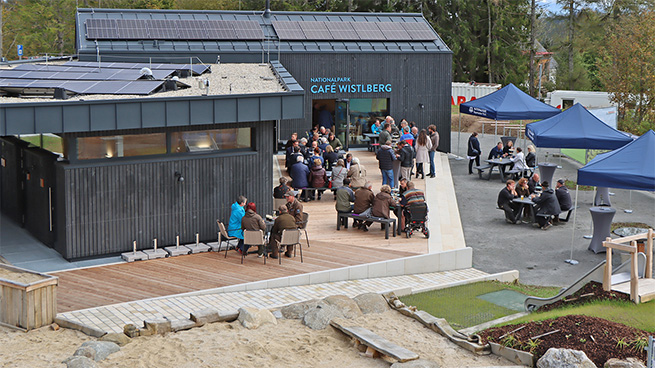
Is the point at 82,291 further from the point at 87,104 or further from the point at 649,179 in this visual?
the point at 649,179

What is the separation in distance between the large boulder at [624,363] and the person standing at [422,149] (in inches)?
529

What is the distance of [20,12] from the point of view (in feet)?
175

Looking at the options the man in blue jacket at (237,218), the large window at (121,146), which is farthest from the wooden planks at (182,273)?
the large window at (121,146)

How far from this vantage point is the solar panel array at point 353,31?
27516 millimetres

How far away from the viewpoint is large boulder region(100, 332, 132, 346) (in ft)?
34.7

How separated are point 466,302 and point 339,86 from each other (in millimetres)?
15150

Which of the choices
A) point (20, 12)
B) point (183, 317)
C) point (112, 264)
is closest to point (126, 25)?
point (112, 264)

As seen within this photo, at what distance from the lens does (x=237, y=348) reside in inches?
420

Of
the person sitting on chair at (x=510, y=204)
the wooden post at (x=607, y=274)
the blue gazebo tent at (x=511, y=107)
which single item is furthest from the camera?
the blue gazebo tent at (x=511, y=107)

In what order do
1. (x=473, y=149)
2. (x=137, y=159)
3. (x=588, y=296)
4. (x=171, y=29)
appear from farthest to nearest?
(x=171, y=29) < (x=473, y=149) < (x=137, y=159) < (x=588, y=296)

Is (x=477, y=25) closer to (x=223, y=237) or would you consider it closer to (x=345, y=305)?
(x=223, y=237)

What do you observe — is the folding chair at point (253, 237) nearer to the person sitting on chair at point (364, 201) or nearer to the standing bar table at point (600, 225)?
the person sitting on chair at point (364, 201)

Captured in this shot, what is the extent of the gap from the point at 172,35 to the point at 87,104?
12.3 meters

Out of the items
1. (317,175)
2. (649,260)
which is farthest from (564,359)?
(317,175)
